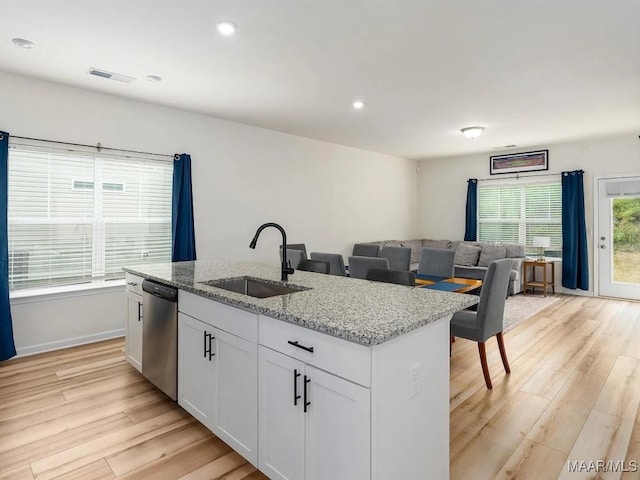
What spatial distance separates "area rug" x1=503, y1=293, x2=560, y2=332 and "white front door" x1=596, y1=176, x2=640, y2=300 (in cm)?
94

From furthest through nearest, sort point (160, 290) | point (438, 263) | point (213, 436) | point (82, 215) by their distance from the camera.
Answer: point (438, 263), point (82, 215), point (160, 290), point (213, 436)

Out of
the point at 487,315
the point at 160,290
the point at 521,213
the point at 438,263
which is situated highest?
the point at 521,213

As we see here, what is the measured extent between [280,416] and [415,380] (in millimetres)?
624

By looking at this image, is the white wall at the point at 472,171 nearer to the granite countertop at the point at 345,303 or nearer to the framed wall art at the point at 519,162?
the framed wall art at the point at 519,162

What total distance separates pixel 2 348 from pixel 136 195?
191cm

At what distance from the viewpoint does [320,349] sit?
1462mm

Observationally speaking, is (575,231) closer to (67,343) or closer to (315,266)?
(315,266)

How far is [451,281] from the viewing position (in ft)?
12.2

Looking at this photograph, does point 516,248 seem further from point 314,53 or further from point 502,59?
point 314,53

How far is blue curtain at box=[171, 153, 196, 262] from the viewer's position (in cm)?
441

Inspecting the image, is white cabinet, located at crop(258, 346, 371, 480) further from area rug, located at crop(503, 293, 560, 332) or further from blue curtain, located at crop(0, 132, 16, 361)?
area rug, located at crop(503, 293, 560, 332)

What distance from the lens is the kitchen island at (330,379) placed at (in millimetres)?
1346

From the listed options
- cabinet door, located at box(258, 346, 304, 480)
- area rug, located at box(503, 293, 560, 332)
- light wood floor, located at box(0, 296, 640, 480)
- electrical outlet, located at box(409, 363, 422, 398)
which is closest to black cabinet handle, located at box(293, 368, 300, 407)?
cabinet door, located at box(258, 346, 304, 480)

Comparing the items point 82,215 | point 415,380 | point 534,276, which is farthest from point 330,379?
point 534,276
